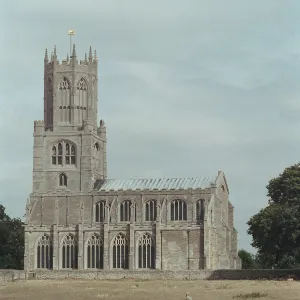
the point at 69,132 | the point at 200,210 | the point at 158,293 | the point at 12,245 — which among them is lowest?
the point at 158,293

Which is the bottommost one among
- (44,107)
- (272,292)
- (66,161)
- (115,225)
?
(272,292)

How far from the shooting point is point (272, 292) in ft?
213

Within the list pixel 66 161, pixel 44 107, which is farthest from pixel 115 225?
Result: pixel 44 107

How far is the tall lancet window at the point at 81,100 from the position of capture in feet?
421

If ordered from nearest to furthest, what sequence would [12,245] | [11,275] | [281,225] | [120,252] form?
[281,225]
[11,275]
[120,252]
[12,245]

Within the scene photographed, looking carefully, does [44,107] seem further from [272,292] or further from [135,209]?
[272,292]

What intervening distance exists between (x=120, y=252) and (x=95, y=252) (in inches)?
128

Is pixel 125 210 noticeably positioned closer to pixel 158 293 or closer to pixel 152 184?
pixel 152 184

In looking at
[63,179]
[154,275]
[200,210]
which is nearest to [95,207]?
[63,179]

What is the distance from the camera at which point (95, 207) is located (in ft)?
400

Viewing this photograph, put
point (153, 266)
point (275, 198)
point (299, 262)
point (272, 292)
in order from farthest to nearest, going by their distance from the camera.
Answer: point (153, 266)
point (275, 198)
point (299, 262)
point (272, 292)

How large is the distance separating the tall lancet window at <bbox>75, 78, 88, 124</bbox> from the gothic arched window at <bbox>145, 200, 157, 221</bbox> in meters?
16.0

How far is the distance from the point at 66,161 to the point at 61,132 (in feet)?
13.0

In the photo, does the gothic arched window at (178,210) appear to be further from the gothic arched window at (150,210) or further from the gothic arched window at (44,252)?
the gothic arched window at (44,252)
